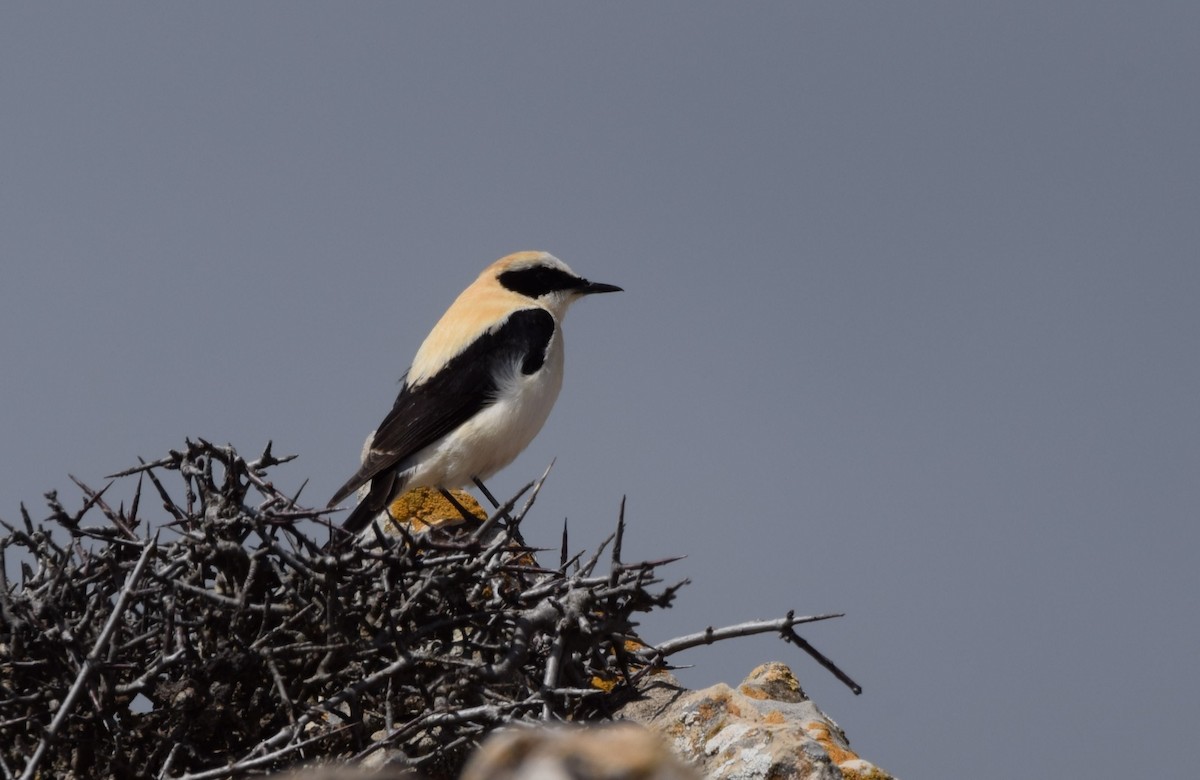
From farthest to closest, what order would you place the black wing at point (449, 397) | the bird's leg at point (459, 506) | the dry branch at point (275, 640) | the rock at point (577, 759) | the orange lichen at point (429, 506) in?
the black wing at point (449, 397) → the orange lichen at point (429, 506) → the bird's leg at point (459, 506) → the dry branch at point (275, 640) → the rock at point (577, 759)

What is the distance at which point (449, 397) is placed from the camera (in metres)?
8.81

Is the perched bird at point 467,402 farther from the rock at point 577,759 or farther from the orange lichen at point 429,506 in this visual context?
the rock at point 577,759

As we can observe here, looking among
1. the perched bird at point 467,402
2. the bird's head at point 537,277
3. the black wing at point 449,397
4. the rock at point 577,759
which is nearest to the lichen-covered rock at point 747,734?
the perched bird at point 467,402

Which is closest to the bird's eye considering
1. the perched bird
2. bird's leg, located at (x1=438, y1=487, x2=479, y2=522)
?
the perched bird

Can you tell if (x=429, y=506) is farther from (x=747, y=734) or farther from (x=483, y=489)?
(x=747, y=734)

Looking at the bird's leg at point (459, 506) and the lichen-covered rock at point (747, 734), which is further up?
the bird's leg at point (459, 506)

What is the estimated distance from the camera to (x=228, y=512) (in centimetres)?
494

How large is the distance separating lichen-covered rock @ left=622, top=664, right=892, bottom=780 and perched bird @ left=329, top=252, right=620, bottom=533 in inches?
121

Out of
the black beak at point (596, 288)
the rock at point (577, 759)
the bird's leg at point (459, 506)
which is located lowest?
the rock at point (577, 759)

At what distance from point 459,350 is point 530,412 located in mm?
598

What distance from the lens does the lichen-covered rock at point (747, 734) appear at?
4.80 meters

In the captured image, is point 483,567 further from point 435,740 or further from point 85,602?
point 85,602

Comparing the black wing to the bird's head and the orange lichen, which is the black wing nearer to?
the orange lichen

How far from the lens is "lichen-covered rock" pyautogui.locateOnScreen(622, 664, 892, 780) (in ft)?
15.7
